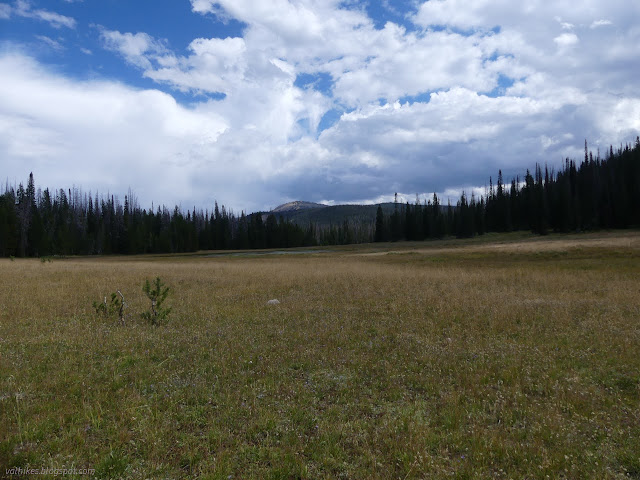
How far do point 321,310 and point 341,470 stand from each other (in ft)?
28.5

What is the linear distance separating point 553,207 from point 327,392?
107m

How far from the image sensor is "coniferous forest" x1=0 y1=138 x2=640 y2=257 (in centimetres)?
8050

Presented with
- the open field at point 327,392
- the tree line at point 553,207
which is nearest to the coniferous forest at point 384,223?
the tree line at point 553,207

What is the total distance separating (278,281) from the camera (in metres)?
20.6

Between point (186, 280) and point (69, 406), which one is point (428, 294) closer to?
point (69, 406)

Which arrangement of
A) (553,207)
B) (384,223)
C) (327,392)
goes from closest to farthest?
(327,392)
(553,207)
(384,223)

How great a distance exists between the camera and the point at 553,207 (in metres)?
90.5

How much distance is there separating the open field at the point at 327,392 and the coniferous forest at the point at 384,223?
86.8 meters

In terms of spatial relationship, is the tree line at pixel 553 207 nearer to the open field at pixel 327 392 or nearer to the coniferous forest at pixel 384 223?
the coniferous forest at pixel 384 223

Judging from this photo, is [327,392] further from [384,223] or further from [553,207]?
[384,223]

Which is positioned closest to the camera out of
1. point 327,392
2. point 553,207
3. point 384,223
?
point 327,392

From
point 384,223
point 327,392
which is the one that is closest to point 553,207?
point 384,223

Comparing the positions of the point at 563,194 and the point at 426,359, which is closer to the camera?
the point at 426,359

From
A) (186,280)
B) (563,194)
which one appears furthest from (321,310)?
(563,194)
